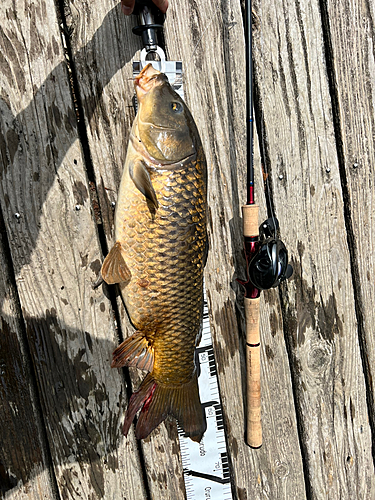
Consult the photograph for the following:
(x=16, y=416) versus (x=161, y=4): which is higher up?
(x=161, y=4)

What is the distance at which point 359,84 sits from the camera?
4.90ft

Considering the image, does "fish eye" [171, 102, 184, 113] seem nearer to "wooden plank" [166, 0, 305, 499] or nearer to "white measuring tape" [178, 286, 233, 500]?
"wooden plank" [166, 0, 305, 499]

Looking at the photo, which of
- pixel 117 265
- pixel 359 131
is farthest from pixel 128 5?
pixel 359 131

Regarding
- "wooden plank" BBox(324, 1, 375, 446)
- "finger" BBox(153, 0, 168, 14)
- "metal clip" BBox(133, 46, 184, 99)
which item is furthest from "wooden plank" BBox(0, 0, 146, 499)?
"wooden plank" BBox(324, 1, 375, 446)

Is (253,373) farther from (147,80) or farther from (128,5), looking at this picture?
(128,5)

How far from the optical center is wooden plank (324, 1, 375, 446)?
57.4 inches

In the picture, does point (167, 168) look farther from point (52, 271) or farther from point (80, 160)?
point (52, 271)

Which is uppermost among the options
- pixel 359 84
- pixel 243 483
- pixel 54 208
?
→ pixel 359 84

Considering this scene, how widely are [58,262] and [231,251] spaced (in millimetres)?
727

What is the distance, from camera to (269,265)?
125 cm

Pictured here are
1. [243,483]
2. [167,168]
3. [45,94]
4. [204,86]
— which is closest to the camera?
[167,168]

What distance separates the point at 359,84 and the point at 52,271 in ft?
5.05

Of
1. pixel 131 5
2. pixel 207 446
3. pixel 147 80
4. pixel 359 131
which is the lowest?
pixel 207 446

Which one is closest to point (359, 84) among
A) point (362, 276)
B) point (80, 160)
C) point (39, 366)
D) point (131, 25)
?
point (362, 276)
